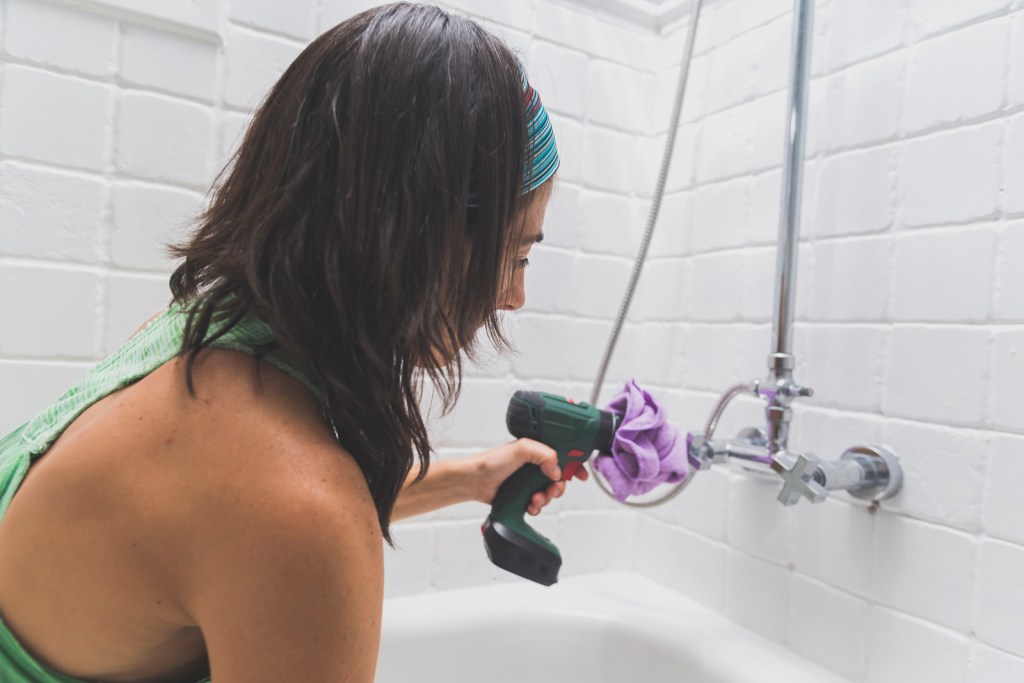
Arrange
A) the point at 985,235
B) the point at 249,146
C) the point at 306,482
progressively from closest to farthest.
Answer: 1. the point at 306,482
2. the point at 249,146
3. the point at 985,235

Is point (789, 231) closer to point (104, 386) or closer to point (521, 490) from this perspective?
point (521, 490)

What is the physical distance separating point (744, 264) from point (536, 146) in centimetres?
54

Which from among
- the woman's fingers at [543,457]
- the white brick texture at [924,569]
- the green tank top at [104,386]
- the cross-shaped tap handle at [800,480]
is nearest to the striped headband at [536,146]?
the green tank top at [104,386]

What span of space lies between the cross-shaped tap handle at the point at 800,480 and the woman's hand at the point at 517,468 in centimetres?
21

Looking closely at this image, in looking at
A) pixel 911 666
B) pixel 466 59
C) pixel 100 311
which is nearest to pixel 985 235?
pixel 911 666

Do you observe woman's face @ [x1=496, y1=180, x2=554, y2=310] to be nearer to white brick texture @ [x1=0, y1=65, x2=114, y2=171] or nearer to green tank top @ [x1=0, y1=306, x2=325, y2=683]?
green tank top @ [x1=0, y1=306, x2=325, y2=683]

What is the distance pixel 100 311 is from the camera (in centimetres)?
80

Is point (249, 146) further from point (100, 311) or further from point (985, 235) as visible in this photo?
point (985, 235)

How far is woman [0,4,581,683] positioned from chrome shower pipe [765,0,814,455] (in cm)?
44

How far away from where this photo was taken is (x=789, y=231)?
0.82m

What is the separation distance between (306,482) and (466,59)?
27 centimetres

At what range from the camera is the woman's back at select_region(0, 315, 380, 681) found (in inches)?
13.8

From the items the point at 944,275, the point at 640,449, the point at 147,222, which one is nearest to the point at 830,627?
the point at 640,449

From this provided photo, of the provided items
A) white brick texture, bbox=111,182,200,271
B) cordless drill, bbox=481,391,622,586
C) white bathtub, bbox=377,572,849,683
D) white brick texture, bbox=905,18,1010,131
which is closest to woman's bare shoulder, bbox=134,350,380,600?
cordless drill, bbox=481,391,622,586
